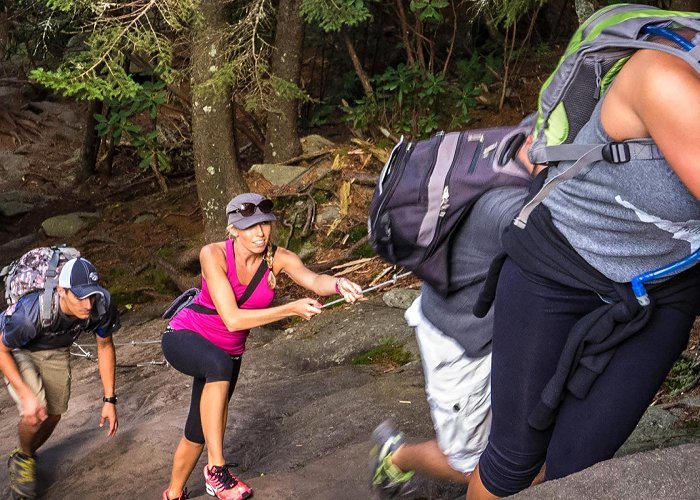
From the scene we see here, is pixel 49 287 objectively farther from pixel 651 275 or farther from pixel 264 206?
pixel 651 275

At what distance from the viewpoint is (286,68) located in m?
12.6

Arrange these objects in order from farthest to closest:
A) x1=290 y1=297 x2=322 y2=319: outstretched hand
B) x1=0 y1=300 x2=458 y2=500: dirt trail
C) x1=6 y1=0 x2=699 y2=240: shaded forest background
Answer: x1=6 y1=0 x2=699 y2=240: shaded forest background, x1=0 y1=300 x2=458 y2=500: dirt trail, x1=290 y1=297 x2=322 y2=319: outstretched hand

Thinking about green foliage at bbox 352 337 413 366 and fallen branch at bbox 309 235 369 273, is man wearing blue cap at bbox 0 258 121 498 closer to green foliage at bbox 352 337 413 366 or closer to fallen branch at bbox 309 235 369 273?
green foliage at bbox 352 337 413 366

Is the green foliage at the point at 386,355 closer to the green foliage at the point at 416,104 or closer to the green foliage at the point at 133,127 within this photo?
the green foliage at the point at 416,104

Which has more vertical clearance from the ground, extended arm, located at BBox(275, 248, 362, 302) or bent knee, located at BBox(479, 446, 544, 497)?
bent knee, located at BBox(479, 446, 544, 497)

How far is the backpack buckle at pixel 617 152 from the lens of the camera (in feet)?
8.21

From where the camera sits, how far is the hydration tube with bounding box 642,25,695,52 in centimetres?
234

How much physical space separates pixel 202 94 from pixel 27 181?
449 inches

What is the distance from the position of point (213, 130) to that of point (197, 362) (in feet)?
24.9

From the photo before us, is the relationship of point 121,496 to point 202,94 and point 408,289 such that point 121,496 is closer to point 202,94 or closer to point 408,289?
point 408,289

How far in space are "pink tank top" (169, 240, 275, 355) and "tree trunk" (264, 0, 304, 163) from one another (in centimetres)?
702

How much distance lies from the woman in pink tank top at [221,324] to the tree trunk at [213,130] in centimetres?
663

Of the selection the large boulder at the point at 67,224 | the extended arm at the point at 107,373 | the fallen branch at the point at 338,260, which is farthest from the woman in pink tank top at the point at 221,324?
the large boulder at the point at 67,224

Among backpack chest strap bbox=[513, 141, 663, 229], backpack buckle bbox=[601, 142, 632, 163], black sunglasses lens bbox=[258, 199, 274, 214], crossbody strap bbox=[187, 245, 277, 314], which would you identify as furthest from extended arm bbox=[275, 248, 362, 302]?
backpack buckle bbox=[601, 142, 632, 163]
